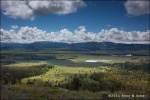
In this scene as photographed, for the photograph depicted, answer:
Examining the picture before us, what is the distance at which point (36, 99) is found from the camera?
45000 millimetres

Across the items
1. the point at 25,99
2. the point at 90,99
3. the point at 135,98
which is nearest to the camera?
the point at 25,99

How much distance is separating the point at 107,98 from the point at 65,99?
1037 cm

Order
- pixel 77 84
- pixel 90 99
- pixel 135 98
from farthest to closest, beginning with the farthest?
pixel 77 84
pixel 135 98
pixel 90 99

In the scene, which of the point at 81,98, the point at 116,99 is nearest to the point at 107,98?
the point at 116,99

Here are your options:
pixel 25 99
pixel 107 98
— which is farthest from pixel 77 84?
pixel 25 99

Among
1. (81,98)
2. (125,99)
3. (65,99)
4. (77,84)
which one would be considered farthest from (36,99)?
(77,84)

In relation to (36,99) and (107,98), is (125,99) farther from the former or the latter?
(36,99)

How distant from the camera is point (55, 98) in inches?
1829

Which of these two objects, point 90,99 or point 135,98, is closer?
point 90,99

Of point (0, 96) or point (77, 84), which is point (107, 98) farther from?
point (77, 84)

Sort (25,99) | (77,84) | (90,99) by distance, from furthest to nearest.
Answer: (77,84) < (90,99) < (25,99)

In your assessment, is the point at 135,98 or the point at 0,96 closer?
the point at 0,96

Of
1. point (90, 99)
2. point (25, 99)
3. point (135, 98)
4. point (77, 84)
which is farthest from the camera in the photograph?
point (77, 84)

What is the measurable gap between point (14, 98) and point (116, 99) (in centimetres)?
2320
